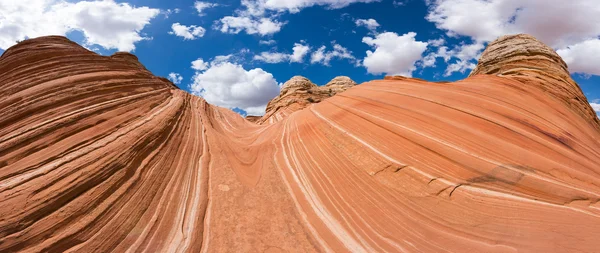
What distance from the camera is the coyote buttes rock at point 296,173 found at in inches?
159

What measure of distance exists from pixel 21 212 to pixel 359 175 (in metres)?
5.99

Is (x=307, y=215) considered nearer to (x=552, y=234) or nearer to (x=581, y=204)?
(x=552, y=234)

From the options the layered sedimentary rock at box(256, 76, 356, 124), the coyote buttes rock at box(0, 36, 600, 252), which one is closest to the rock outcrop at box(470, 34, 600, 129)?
the coyote buttes rock at box(0, 36, 600, 252)

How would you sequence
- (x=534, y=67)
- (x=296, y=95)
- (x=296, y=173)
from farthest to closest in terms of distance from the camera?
1. (x=296, y=95)
2. (x=534, y=67)
3. (x=296, y=173)

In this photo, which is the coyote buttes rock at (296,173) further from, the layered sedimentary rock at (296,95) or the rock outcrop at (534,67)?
the layered sedimentary rock at (296,95)

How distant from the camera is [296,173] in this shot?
21.8 feet

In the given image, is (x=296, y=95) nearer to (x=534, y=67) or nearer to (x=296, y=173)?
(x=534, y=67)

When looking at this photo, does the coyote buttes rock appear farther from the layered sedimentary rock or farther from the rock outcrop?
the layered sedimentary rock

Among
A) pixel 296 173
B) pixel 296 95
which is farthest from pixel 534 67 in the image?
pixel 296 95

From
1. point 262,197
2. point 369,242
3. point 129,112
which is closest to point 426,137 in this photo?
point 369,242

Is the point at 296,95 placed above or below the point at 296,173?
above

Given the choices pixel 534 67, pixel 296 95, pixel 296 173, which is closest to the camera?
pixel 296 173

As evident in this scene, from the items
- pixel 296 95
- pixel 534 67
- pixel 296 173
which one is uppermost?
pixel 296 95

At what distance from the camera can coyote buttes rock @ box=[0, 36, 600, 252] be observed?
405 cm
